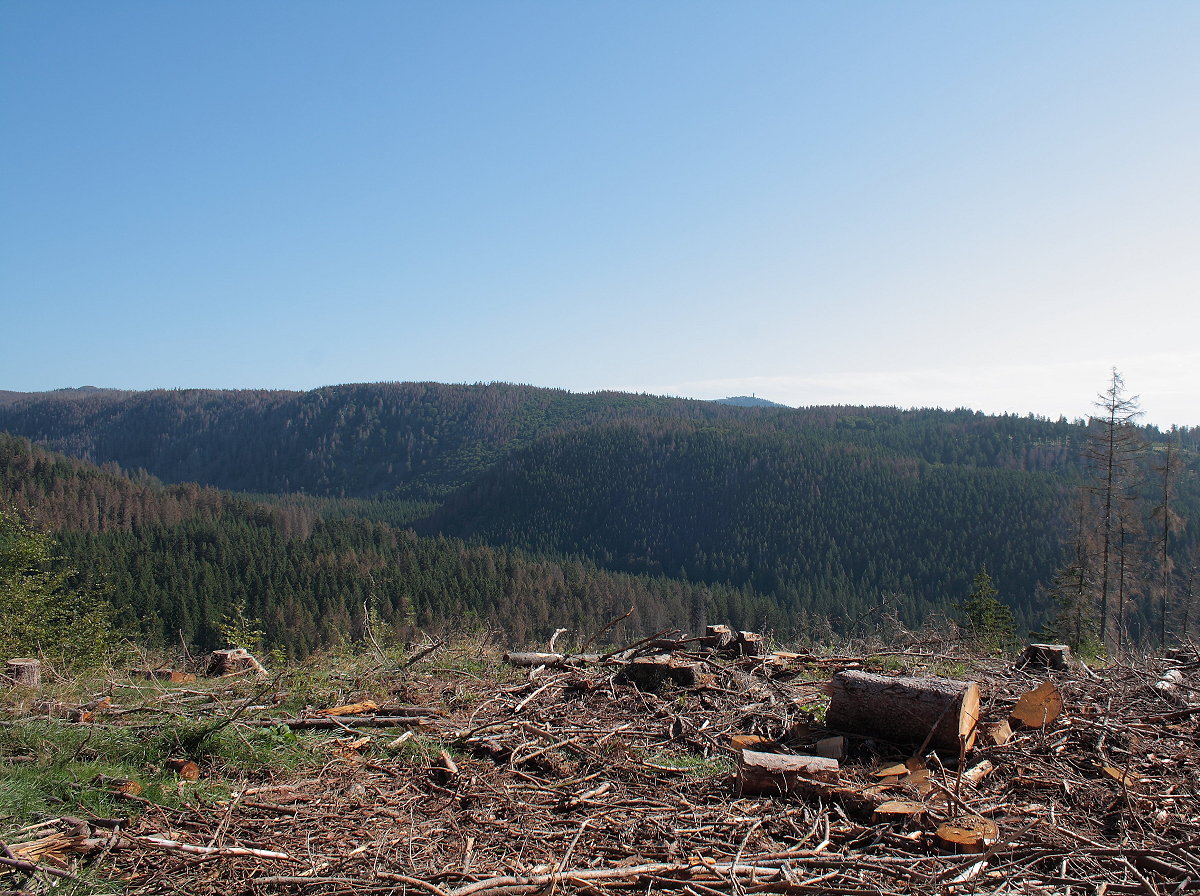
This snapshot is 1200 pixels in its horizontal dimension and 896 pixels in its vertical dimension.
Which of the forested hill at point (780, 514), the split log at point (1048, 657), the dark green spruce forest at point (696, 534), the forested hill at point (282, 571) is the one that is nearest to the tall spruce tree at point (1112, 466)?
the dark green spruce forest at point (696, 534)

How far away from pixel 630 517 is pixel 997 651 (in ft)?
444

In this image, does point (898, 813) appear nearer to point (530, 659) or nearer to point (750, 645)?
point (750, 645)

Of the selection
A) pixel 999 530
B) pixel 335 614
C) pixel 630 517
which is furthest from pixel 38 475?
pixel 999 530

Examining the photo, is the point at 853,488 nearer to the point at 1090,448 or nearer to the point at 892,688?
the point at 1090,448

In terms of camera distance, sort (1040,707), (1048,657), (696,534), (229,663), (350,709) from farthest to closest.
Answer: (696,534), (229,663), (1048,657), (350,709), (1040,707)

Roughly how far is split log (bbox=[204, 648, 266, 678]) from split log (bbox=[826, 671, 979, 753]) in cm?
623

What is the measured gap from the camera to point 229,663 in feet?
26.0

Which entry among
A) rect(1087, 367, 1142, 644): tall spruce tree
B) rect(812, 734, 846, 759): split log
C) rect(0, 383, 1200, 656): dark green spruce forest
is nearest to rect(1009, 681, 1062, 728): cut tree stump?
rect(812, 734, 846, 759): split log

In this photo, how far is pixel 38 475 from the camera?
8938cm

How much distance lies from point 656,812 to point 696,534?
13110 centimetres

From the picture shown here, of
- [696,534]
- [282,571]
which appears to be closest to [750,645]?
[282,571]

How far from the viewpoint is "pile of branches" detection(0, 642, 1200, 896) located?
3.25 metres

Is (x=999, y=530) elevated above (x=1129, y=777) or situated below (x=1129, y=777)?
below

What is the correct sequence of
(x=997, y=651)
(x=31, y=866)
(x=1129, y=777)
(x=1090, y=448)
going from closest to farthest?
(x=31, y=866)
(x=1129, y=777)
(x=997, y=651)
(x=1090, y=448)
